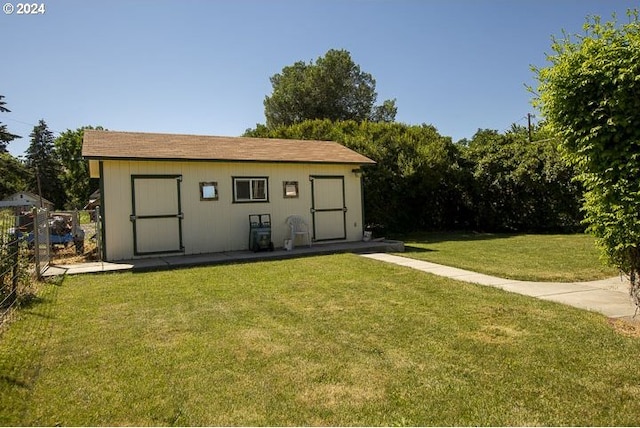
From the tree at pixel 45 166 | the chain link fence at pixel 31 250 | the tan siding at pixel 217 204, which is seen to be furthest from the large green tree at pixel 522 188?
the tree at pixel 45 166

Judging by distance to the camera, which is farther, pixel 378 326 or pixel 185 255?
pixel 185 255

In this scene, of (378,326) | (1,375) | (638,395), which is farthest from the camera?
(378,326)

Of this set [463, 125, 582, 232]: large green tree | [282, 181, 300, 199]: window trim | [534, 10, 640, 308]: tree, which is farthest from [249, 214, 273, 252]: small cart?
[463, 125, 582, 232]: large green tree

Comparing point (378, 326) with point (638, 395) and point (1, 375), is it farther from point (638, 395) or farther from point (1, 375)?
point (1, 375)

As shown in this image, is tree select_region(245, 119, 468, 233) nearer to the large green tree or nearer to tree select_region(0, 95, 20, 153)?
the large green tree

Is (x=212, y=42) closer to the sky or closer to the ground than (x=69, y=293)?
closer to the sky

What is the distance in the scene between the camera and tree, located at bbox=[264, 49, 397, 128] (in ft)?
110

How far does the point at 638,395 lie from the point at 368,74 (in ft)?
118

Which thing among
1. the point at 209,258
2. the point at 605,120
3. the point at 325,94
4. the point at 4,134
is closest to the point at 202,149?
the point at 209,258

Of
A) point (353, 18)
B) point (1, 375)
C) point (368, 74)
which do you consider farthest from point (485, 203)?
point (368, 74)

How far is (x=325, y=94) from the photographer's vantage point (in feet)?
110

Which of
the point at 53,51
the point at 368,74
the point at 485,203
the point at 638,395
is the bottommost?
the point at 638,395

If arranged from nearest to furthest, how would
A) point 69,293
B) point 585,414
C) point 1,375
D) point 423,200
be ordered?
point 585,414, point 1,375, point 69,293, point 423,200

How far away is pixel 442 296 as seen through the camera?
6.01m
